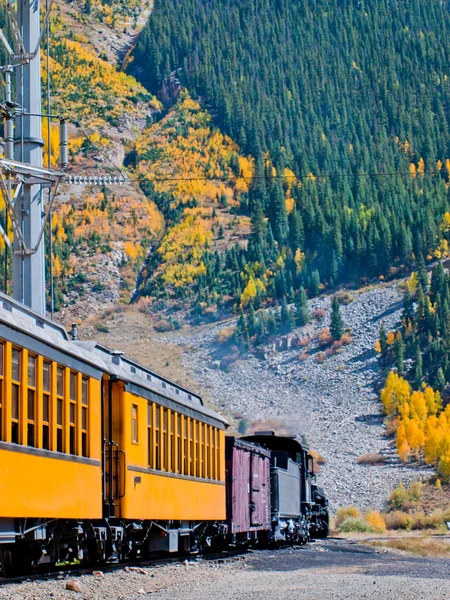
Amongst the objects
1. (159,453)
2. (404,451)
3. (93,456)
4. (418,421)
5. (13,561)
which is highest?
(418,421)

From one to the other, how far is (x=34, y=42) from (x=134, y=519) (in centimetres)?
972

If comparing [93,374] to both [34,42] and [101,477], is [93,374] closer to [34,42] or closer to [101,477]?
[101,477]

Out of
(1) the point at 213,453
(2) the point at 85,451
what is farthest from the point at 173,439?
(2) the point at 85,451

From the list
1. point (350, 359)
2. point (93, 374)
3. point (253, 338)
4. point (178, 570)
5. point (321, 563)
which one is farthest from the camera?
point (253, 338)

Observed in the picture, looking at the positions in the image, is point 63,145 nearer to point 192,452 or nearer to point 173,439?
point 173,439

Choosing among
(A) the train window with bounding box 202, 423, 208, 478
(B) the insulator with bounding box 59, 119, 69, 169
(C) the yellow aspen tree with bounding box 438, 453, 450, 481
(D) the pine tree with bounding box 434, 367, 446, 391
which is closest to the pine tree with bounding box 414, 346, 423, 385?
(D) the pine tree with bounding box 434, 367, 446, 391

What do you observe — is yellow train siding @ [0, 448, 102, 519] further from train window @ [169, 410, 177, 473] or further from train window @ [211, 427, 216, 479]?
train window @ [211, 427, 216, 479]

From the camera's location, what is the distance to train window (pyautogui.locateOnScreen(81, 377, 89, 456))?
1686 cm

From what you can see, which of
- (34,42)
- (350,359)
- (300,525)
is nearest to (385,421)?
(350,359)

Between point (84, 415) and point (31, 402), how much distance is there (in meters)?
2.25

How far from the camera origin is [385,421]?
15988 cm

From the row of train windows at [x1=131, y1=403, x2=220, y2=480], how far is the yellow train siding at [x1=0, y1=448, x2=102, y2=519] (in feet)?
6.69

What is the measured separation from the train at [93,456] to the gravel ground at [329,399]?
9922cm

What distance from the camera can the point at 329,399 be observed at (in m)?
172
